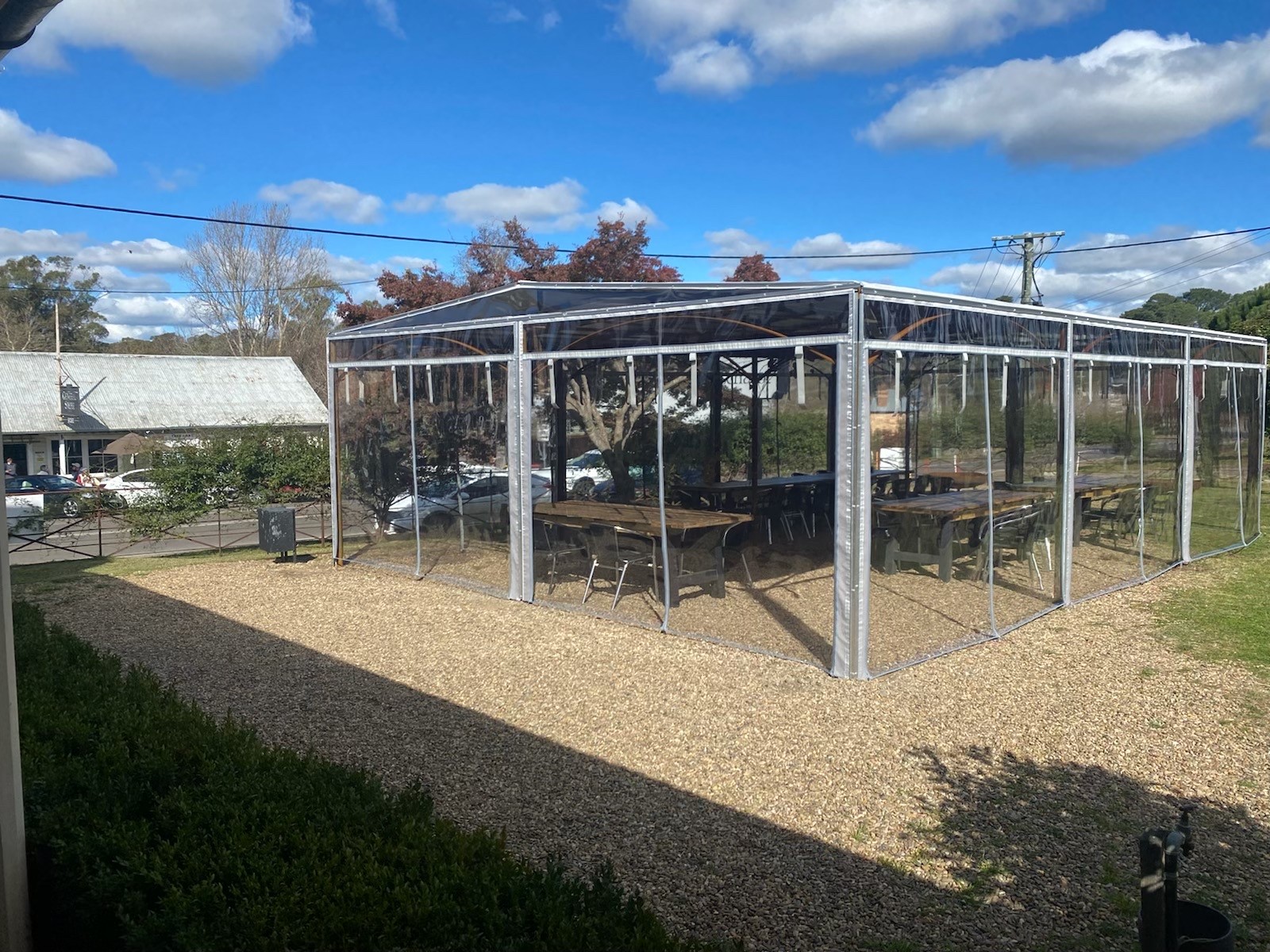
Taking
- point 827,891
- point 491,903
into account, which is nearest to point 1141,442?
point 827,891

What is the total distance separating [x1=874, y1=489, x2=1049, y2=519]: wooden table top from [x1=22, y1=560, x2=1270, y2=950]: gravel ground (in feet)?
3.53

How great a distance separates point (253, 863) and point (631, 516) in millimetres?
6251

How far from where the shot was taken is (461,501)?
1020cm

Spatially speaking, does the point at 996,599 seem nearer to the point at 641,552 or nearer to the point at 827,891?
the point at 641,552

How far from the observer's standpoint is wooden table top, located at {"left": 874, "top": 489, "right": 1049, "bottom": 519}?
7.77 metres

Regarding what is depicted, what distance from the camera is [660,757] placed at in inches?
211

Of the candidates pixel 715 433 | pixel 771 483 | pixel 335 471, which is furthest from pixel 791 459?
pixel 335 471

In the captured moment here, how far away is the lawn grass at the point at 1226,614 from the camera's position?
7.41 meters

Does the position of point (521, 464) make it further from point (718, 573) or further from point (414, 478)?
point (718, 573)

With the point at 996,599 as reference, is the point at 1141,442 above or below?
above

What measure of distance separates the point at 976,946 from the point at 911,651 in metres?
3.88

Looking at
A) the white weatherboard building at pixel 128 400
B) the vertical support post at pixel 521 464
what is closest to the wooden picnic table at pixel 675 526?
the vertical support post at pixel 521 464

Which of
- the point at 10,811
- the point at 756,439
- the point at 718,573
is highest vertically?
the point at 756,439

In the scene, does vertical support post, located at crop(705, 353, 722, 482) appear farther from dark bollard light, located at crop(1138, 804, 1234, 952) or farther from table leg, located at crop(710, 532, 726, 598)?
dark bollard light, located at crop(1138, 804, 1234, 952)
